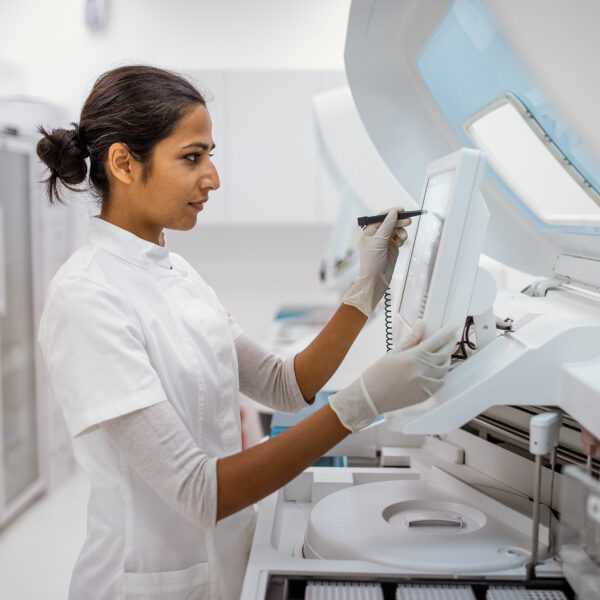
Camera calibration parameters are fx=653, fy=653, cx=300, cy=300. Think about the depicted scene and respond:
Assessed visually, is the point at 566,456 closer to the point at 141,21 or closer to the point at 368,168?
the point at 368,168

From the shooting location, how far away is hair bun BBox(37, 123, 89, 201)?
116 centimetres

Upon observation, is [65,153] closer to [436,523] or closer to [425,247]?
[425,247]

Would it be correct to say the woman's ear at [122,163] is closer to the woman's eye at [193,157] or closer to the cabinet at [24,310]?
the woman's eye at [193,157]

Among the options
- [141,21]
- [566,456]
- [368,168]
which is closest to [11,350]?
[368,168]

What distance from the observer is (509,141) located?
132cm

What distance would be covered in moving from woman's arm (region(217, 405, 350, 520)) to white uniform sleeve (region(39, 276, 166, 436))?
15cm

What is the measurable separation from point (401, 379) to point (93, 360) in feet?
1.47

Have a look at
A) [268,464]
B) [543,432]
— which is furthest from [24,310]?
[543,432]

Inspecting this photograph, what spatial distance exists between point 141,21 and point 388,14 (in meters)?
3.81

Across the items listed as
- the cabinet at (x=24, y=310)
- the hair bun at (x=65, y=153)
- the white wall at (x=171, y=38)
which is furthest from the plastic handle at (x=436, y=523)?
the white wall at (x=171, y=38)

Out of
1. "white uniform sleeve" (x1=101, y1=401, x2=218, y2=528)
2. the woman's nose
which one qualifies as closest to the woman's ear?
the woman's nose

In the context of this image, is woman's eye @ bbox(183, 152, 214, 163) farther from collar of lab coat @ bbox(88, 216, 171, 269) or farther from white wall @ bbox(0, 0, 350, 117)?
white wall @ bbox(0, 0, 350, 117)

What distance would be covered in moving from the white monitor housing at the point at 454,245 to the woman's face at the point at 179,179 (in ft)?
1.40

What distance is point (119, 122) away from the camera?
1108 millimetres
